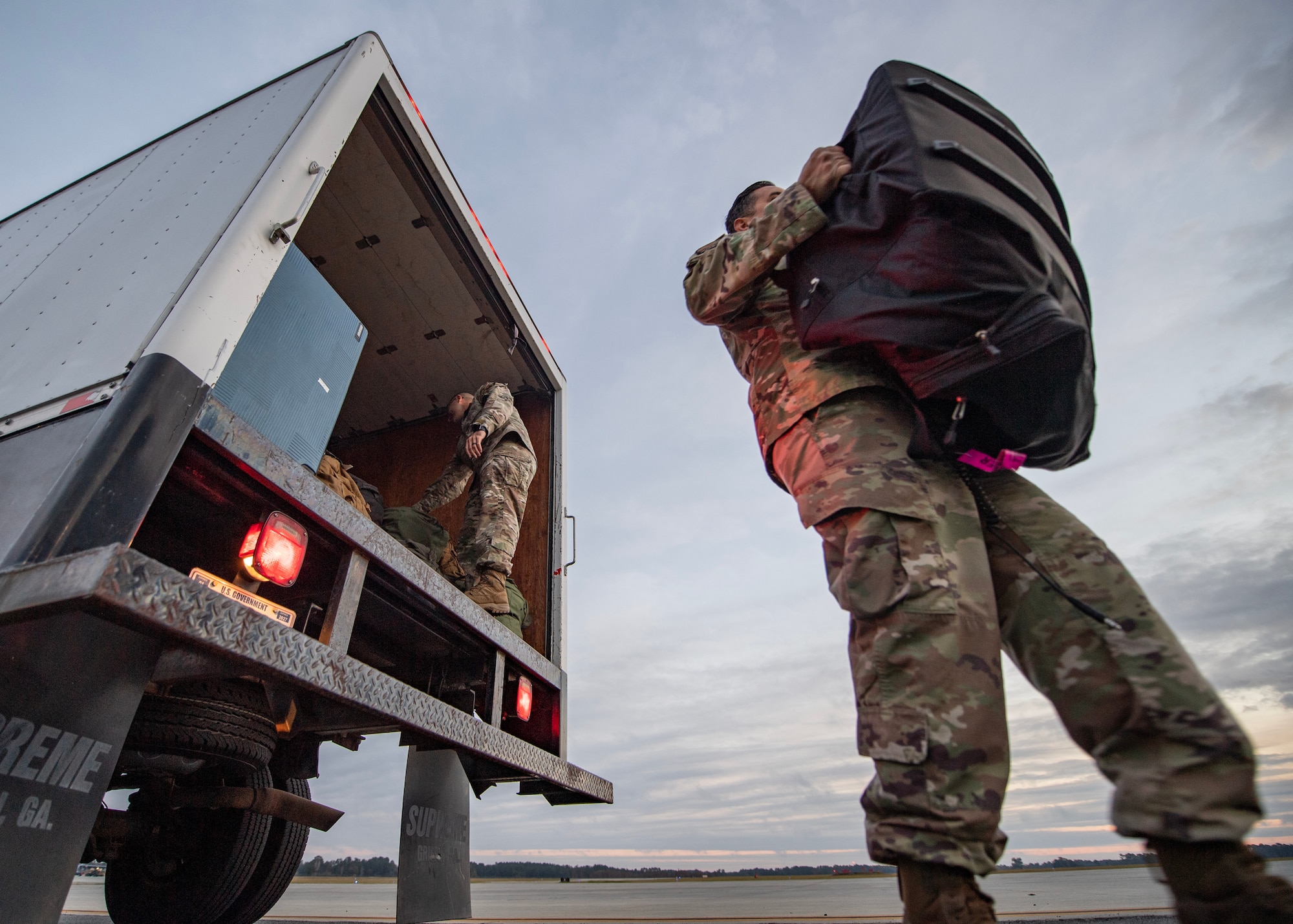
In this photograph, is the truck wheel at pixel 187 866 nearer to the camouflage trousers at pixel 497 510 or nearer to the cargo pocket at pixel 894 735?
the camouflage trousers at pixel 497 510

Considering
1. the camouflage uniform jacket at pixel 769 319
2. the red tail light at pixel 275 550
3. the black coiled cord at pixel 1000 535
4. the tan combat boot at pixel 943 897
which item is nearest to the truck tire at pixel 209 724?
the red tail light at pixel 275 550

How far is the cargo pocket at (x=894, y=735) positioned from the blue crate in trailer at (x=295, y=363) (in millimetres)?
1513

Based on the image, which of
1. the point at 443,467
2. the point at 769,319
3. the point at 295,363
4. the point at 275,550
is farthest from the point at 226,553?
the point at 443,467

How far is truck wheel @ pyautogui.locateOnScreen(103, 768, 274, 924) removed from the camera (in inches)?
93.0

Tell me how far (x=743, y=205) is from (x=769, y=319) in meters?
0.53

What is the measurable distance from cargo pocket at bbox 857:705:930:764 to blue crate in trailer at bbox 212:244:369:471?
59.6 inches

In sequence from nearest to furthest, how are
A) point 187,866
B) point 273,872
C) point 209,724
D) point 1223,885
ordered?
1. point 1223,885
2. point 209,724
3. point 187,866
4. point 273,872

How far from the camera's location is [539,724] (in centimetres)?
242

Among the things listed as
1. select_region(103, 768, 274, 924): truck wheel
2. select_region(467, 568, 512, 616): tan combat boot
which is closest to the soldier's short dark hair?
select_region(467, 568, 512, 616): tan combat boot

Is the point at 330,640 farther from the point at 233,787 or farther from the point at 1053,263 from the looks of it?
the point at 1053,263

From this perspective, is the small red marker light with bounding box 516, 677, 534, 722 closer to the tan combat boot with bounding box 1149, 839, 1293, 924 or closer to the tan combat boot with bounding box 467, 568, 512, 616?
the tan combat boot with bounding box 467, 568, 512, 616

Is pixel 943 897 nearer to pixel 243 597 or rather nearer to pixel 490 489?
pixel 243 597

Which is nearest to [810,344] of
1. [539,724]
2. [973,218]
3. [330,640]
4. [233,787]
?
[973,218]

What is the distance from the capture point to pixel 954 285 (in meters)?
1.16
